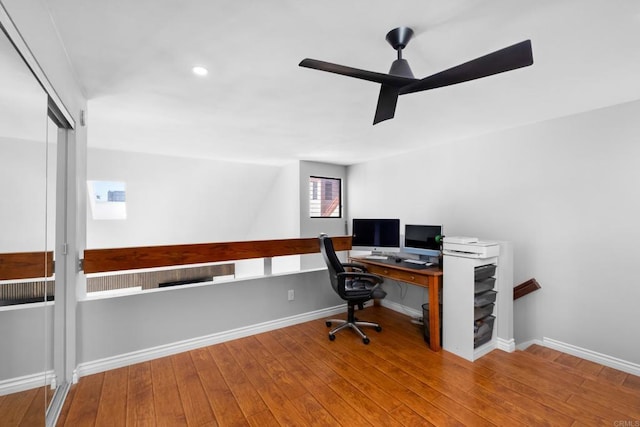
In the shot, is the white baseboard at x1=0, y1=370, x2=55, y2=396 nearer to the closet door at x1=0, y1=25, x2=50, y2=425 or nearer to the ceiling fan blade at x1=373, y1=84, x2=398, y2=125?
the closet door at x1=0, y1=25, x2=50, y2=425

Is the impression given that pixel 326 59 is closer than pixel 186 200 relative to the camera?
Yes

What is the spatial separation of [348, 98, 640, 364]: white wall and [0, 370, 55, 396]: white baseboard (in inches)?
155

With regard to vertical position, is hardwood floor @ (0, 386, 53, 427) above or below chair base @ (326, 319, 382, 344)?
above

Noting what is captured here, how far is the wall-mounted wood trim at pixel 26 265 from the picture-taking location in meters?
1.16

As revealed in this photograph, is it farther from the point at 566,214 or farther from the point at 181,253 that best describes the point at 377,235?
the point at 181,253

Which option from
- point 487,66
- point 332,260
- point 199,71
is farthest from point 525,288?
point 199,71

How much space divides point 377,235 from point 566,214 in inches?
75.3

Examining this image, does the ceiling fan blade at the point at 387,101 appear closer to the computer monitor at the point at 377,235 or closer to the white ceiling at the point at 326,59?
the white ceiling at the point at 326,59

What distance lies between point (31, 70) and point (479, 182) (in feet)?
12.8

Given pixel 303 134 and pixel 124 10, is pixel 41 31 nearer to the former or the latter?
pixel 124 10

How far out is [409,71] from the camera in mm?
1581

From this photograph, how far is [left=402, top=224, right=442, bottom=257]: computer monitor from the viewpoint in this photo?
3236mm

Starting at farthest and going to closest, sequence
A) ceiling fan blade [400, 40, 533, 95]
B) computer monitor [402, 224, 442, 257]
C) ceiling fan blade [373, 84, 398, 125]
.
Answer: computer monitor [402, 224, 442, 257], ceiling fan blade [373, 84, 398, 125], ceiling fan blade [400, 40, 533, 95]

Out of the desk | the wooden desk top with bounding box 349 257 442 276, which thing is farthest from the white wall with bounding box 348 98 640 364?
the desk
